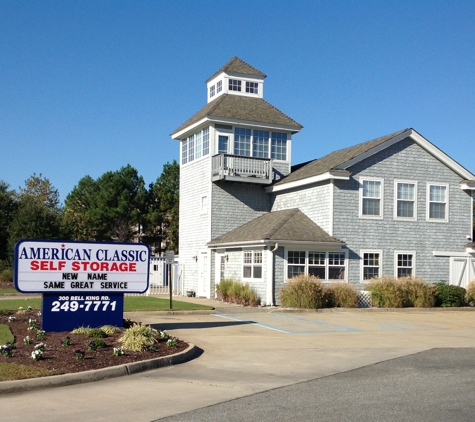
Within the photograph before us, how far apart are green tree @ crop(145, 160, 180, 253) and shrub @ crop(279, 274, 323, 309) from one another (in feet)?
102

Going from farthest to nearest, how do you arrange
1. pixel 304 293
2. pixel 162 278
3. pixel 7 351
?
pixel 162 278, pixel 304 293, pixel 7 351

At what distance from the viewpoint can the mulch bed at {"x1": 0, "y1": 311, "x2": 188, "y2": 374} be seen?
10.8m

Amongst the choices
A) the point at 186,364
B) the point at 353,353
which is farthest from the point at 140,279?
the point at 353,353

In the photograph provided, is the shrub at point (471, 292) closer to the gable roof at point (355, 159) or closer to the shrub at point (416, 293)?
the shrub at point (416, 293)

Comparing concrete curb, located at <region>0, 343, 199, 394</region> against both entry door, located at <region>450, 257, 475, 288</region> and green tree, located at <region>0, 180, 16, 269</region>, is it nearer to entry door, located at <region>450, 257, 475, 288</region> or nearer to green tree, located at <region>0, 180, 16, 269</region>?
entry door, located at <region>450, 257, 475, 288</region>

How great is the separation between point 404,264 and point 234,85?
13.1 meters

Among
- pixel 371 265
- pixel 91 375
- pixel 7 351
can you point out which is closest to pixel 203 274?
pixel 371 265

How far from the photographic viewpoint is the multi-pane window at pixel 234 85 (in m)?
33.6

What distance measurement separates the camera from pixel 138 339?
12.8 metres

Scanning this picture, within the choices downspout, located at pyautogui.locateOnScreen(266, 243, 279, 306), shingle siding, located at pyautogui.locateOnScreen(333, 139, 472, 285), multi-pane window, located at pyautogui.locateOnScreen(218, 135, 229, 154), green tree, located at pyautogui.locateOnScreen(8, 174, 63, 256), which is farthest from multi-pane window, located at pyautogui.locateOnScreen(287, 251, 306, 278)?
green tree, located at pyautogui.locateOnScreen(8, 174, 63, 256)

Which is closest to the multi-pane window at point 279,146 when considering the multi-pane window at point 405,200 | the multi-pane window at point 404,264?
→ the multi-pane window at point 405,200

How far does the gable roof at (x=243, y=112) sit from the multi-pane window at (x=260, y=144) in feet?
2.28

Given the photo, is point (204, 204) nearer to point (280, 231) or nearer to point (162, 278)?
point (280, 231)

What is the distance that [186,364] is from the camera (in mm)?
12070
